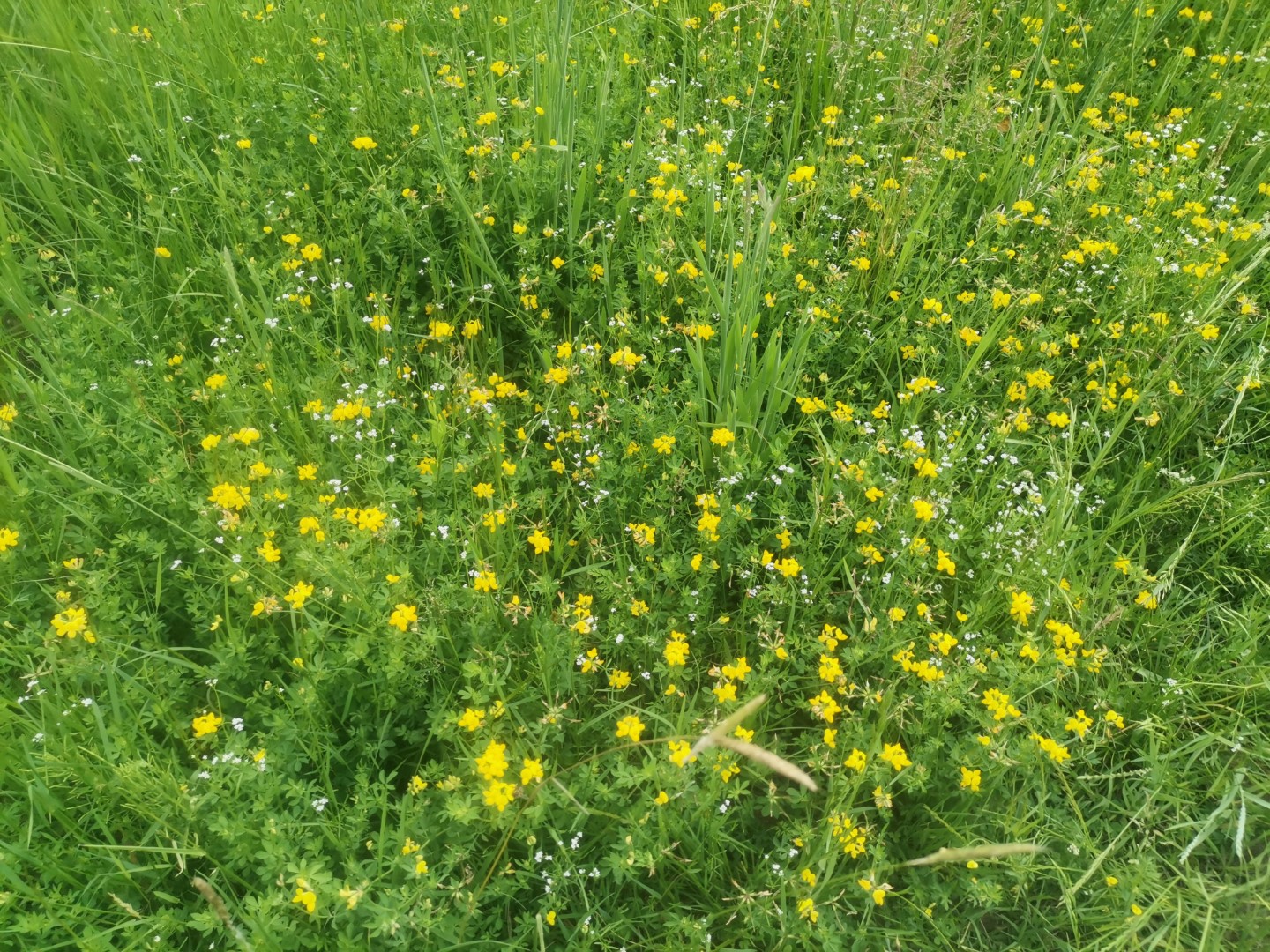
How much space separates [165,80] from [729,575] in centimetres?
312

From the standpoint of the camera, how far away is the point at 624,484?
244cm

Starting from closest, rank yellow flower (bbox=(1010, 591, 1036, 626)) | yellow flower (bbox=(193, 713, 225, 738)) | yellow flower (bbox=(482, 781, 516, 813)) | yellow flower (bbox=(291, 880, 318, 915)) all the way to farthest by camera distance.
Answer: yellow flower (bbox=(291, 880, 318, 915)) → yellow flower (bbox=(482, 781, 516, 813)) → yellow flower (bbox=(193, 713, 225, 738)) → yellow flower (bbox=(1010, 591, 1036, 626))

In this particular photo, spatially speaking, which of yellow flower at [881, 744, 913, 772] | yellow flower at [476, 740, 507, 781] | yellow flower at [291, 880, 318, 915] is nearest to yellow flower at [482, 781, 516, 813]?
yellow flower at [476, 740, 507, 781]

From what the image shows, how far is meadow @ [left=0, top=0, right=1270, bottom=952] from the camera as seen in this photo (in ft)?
6.08

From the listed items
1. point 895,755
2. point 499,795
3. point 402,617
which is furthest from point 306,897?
point 895,755

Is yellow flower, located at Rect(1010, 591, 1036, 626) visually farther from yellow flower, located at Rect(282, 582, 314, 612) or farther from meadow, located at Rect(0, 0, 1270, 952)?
yellow flower, located at Rect(282, 582, 314, 612)

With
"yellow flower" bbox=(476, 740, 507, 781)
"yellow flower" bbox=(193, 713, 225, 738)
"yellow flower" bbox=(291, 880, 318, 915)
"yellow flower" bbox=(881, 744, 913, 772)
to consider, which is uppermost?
"yellow flower" bbox=(476, 740, 507, 781)

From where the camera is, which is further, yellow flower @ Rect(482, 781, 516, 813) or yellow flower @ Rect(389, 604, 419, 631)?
yellow flower @ Rect(389, 604, 419, 631)

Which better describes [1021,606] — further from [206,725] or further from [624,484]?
[206,725]

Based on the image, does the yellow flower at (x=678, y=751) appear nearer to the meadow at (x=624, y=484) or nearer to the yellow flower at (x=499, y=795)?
the meadow at (x=624, y=484)

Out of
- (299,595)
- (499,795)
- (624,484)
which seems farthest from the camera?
(624,484)

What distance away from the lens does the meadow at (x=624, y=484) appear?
1853mm

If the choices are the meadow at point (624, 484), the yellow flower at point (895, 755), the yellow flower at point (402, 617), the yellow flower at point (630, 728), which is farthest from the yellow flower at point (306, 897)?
the yellow flower at point (895, 755)

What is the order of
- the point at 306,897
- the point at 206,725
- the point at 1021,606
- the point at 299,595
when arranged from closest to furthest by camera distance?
the point at 306,897, the point at 206,725, the point at 299,595, the point at 1021,606
